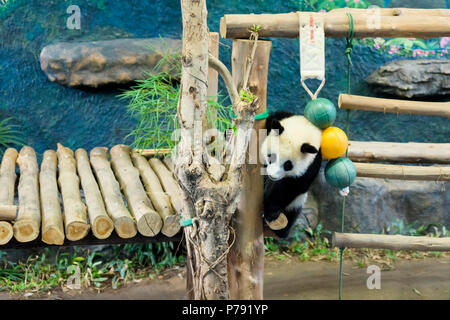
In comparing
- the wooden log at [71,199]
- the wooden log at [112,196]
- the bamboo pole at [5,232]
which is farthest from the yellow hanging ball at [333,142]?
the bamboo pole at [5,232]

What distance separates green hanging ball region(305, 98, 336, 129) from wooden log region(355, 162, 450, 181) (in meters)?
0.69

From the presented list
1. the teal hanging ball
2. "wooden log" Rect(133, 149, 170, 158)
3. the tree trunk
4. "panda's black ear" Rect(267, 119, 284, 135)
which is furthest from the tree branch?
"wooden log" Rect(133, 149, 170, 158)

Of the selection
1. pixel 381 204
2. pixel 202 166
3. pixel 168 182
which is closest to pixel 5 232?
pixel 168 182

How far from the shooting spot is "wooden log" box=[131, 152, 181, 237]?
10.2ft

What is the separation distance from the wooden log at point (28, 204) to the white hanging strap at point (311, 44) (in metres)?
1.83

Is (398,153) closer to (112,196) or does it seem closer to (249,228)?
(249,228)

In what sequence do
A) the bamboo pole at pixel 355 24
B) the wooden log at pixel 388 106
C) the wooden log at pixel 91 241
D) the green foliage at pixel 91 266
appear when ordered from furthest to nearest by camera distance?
1. the green foliage at pixel 91 266
2. the wooden log at pixel 388 106
3. the wooden log at pixel 91 241
4. the bamboo pole at pixel 355 24

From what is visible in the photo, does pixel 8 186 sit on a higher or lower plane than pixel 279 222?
higher

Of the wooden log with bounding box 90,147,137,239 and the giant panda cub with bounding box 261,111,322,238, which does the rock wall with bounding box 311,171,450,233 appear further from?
the giant panda cub with bounding box 261,111,322,238

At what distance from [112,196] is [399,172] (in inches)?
78.7

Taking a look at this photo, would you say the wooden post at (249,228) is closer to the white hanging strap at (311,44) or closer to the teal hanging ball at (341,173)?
the white hanging strap at (311,44)

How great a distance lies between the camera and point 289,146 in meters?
2.84

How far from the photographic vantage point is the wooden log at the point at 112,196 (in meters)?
3.06

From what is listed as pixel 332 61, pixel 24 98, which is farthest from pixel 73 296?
pixel 332 61
